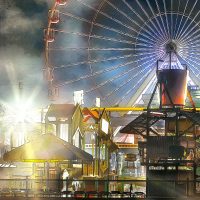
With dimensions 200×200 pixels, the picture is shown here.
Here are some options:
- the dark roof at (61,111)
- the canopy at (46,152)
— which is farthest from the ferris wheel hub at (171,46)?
the canopy at (46,152)

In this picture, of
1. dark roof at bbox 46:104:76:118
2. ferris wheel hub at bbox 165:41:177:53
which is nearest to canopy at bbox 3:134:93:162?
dark roof at bbox 46:104:76:118

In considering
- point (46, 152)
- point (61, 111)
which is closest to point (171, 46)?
point (61, 111)

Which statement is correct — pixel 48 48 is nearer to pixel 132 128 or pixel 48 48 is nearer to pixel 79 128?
pixel 79 128

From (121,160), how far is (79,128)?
50.8 feet

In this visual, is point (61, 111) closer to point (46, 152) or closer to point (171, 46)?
point (171, 46)

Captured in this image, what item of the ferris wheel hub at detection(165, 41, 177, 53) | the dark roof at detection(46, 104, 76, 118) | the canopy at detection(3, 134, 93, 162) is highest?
the ferris wheel hub at detection(165, 41, 177, 53)

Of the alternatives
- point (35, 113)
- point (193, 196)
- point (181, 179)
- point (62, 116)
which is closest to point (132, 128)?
point (181, 179)

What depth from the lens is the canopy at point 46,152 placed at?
63.2 ft

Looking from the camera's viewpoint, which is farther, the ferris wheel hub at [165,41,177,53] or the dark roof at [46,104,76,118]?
the ferris wheel hub at [165,41,177,53]

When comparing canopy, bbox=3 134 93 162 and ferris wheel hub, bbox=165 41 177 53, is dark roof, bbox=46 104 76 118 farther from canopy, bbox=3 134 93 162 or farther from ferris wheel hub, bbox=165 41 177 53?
canopy, bbox=3 134 93 162

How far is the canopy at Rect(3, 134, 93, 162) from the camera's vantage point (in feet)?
63.2

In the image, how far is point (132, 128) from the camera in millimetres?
21656

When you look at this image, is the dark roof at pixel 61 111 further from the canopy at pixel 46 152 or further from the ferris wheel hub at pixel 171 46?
the canopy at pixel 46 152

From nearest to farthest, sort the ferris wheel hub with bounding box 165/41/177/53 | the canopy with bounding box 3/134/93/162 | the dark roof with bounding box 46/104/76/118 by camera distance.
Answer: the canopy with bounding box 3/134/93/162, the dark roof with bounding box 46/104/76/118, the ferris wheel hub with bounding box 165/41/177/53
